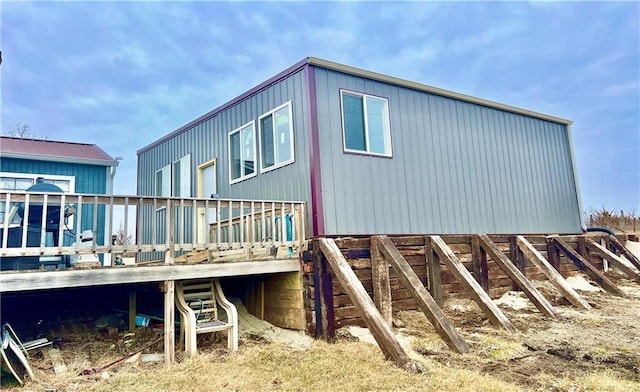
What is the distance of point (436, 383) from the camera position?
378 centimetres

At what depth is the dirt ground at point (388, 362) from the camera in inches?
153

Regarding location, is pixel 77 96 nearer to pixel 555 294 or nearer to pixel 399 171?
pixel 399 171

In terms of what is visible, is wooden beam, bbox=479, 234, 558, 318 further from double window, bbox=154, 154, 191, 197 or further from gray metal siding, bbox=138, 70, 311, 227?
double window, bbox=154, 154, 191, 197

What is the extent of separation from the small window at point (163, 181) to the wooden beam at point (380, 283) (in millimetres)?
6586

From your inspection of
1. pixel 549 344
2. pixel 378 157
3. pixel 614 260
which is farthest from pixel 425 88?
pixel 614 260

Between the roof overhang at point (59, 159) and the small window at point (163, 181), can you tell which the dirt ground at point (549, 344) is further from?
the roof overhang at point (59, 159)

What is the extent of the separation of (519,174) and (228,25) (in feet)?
51.9

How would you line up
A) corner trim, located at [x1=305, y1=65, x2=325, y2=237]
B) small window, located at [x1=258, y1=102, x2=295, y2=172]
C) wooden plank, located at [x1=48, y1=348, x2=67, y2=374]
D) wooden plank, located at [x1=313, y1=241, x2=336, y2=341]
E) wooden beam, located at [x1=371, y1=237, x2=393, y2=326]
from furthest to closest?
1. small window, located at [x1=258, y1=102, x2=295, y2=172]
2. corner trim, located at [x1=305, y1=65, x2=325, y2=237]
3. wooden beam, located at [x1=371, y1=237, x2=393, y2=326]
4. wooden plank, located at [x1=313, y1=241, x2=336, y2=341]
5. wooden plank, located at [x1=48, y1=348, x2=67, y2=374]

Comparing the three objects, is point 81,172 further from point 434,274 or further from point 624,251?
point 624,251

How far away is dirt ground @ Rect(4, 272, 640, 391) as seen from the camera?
12.7 feet

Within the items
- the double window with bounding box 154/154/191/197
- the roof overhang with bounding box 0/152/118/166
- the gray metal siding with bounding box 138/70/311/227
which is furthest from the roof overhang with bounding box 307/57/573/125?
the roof overhang with bounding box 0/152/118/166

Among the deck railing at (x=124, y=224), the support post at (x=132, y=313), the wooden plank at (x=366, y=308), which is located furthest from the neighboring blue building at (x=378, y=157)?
the support post at (x=132, y=313)

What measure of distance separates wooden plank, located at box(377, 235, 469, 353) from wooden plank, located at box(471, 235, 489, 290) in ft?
7.17

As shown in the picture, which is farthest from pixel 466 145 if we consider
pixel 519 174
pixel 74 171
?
pixel 74 171
